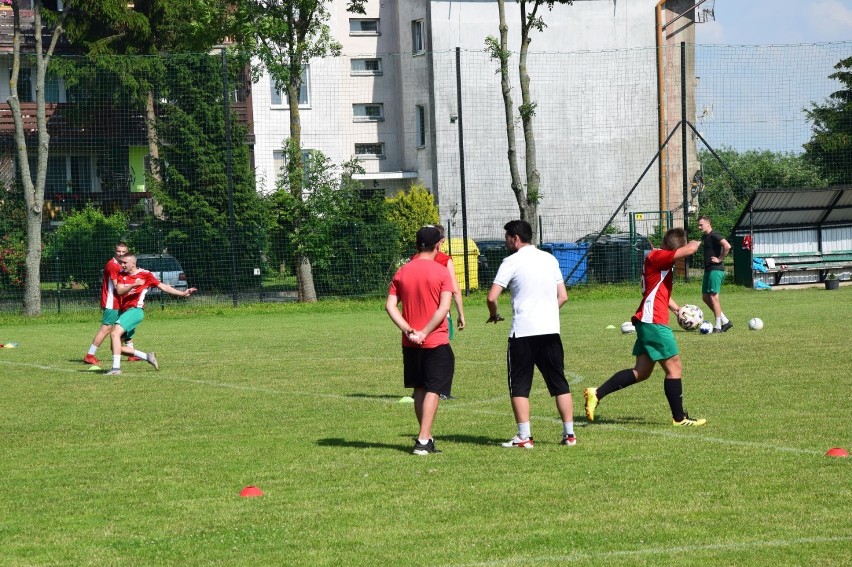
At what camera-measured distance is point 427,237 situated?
9.82 metres

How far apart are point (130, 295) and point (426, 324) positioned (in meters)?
8.77

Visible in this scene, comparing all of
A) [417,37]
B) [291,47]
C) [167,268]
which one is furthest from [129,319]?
[417,37]

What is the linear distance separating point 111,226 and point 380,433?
23762mm

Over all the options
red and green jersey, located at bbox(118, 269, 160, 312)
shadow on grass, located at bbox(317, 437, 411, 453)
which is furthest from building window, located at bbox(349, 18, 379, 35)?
shadow on grass, located at bbox(317, 437, 411, 453)

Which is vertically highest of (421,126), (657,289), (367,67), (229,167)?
(367,67)

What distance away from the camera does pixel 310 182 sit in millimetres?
32469

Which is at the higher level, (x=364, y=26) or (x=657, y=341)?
(x=364, y=26)

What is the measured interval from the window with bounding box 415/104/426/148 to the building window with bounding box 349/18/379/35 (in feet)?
24.0

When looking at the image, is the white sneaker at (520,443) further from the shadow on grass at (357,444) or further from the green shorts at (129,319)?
Result: the green shorts at (129,319)

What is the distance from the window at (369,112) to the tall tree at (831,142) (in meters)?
23.2

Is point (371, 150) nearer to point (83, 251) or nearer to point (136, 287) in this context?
point (83, 251)

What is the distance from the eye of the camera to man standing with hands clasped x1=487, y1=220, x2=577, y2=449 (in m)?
9.84

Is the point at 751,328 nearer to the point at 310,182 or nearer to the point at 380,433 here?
the point at 380,433

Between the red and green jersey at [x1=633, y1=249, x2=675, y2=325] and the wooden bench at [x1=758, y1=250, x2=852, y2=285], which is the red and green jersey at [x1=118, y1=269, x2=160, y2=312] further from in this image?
the wooden bench at [x1=758, y1=250, x2=852, y2=285]
